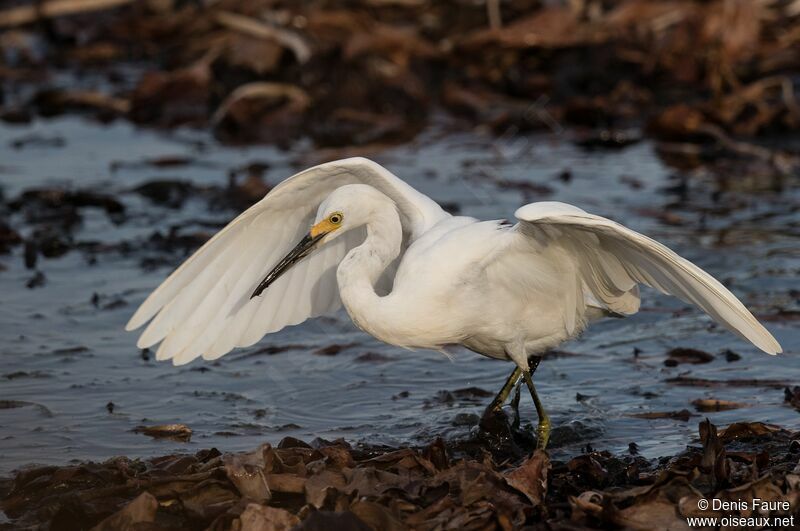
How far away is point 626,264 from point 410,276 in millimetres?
999

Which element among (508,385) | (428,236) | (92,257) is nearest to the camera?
(428,236)

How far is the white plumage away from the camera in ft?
18.4

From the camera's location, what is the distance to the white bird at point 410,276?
18.4 ft

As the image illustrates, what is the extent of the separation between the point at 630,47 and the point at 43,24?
27.0 feet

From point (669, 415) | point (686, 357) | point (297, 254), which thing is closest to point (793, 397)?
point (669, 415)

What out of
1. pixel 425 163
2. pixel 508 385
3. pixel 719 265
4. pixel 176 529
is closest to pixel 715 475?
pixel 508 385

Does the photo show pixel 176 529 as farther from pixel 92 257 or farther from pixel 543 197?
pixel 543 197

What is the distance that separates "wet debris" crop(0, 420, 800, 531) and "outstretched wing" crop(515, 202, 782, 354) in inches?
22.2

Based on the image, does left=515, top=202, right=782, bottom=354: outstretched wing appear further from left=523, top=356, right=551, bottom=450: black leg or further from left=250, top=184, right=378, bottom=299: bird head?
left=250, top=184, right=378, bottom=299: bird head

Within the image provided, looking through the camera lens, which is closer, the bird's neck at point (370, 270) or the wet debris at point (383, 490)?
the wet debris at point (383, 490)

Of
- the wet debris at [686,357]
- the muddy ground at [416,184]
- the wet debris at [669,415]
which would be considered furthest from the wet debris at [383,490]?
the wet debris at [686,357]

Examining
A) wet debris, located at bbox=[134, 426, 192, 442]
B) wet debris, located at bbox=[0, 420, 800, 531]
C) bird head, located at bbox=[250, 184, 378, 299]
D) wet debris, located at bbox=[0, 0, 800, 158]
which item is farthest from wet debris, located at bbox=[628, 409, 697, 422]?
wet debris, located at bbox=[0, 0, 800, 158]

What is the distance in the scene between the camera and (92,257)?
9.48 metres

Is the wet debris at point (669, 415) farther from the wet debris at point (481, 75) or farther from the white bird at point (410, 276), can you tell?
the wet debris at point (481, 75)
